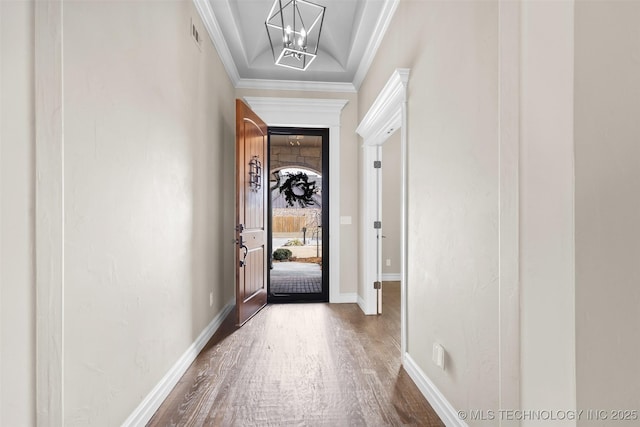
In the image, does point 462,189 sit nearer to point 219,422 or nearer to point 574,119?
point 574,119

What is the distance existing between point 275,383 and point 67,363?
4.00 ft

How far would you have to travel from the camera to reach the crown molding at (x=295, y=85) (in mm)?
3930

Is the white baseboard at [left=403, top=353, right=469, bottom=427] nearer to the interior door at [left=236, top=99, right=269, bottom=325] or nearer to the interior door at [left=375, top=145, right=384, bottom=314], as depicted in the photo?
the interior door at [left=375, top=145, right=384, bottom=314]

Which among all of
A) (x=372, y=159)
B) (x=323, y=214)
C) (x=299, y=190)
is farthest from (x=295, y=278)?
(x=372, y=159)

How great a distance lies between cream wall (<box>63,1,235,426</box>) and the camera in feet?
3.89

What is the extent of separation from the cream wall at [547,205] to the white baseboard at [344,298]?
309 cm

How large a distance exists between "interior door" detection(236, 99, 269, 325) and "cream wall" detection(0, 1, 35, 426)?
2015mm

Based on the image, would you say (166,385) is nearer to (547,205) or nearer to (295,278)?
(547,205)

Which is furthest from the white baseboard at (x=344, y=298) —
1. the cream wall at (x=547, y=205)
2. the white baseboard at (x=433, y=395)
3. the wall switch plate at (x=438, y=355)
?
the cream wall at (x=547, y=205)

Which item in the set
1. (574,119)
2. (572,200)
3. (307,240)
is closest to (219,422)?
(572,200)

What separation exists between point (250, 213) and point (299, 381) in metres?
1.83

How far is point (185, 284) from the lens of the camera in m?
2.25

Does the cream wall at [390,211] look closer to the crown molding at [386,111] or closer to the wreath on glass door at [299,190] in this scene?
the wreath on glass door at [299,190]

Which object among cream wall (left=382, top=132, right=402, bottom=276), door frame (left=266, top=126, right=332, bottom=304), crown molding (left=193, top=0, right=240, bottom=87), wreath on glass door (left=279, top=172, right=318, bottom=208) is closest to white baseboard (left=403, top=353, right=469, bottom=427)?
door frame (left=266, top=126, right=332, bottom=304)
